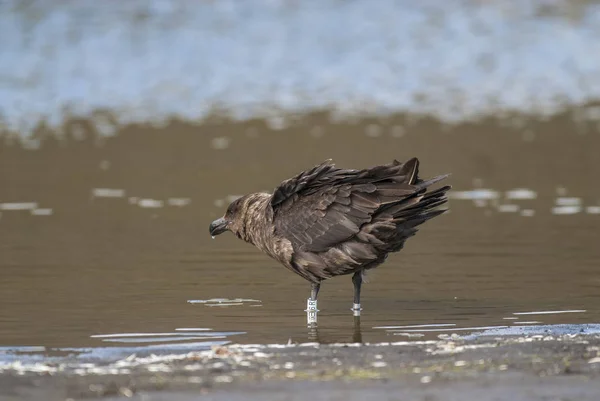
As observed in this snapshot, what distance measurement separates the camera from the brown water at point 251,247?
10.5 metres

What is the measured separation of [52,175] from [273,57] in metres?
13.5

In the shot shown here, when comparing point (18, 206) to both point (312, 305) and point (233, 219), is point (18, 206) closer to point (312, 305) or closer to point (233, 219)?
point (233, 219)

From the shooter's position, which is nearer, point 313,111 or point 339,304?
point 339,304

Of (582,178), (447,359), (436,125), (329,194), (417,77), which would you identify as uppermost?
(417,77)

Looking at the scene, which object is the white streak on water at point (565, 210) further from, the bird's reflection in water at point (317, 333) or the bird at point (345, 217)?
the bird's reflection in water at point (317, 333)

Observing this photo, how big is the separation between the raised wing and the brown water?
676 millimetres

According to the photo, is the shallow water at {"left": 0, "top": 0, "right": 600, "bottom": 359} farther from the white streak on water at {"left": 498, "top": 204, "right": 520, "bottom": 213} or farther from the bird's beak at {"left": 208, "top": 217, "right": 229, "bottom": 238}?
the bird's beak at {"left": 208, "top": 217, "right": 229, "bottom": 238}

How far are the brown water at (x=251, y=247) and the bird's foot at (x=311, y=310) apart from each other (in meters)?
0.09

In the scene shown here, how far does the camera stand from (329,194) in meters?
10.6

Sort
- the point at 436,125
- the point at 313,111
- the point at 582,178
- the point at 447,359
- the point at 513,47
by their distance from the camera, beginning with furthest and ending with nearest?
the point at 513,47
the point at 313,111
the point at 436,125
the point at 582,178
the point at 447,359

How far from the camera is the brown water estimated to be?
10.5 m

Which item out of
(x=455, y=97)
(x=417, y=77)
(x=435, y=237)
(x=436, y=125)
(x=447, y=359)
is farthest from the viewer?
(x=417, y=77)

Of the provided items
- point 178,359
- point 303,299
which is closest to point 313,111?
point 303,299

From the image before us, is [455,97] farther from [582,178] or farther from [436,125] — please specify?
[582,178]
